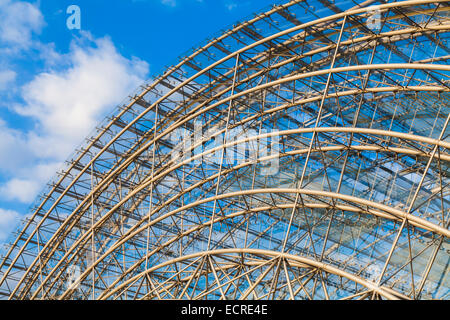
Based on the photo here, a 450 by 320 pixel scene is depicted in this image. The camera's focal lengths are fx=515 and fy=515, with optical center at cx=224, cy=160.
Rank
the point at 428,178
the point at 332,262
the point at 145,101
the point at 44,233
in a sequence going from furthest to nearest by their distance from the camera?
1. the point at 44,233
2. the point at 145,101
3. the point at 332,262
4. the point at 428,178

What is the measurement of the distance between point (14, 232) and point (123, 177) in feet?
40.7

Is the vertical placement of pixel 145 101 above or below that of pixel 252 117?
above

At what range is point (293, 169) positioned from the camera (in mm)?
27625

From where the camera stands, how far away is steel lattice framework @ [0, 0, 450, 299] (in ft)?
68.6

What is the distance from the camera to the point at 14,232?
142ft

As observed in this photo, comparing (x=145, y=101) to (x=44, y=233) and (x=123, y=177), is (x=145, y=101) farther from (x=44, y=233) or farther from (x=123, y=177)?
(x=44, y=233)

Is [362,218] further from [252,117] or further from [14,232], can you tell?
[14,232]

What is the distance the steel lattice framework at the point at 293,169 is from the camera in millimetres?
20906

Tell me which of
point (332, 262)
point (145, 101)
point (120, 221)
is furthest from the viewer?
point (120, 221)

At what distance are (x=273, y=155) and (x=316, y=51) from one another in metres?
5.76

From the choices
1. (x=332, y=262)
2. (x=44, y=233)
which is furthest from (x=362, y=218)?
(x=44, y=233)

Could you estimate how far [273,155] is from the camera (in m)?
27.2

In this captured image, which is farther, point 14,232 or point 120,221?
point 14,232
